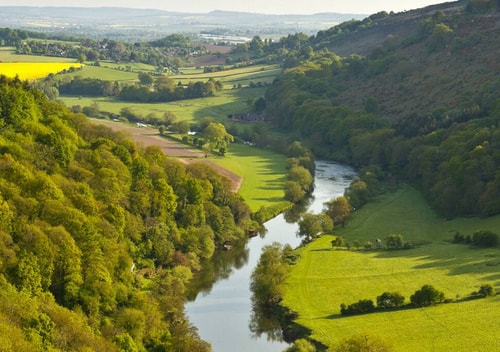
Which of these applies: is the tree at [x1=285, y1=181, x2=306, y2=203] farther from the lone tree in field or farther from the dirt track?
the lone tree in field

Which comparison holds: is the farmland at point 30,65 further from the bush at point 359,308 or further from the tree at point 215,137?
the bush at point 359,308

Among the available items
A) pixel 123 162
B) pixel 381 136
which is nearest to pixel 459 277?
pixel 123 162

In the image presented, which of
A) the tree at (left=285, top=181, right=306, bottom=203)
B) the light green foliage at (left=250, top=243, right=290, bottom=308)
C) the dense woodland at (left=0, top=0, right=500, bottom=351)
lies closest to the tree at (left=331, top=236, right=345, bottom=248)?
the light green foliage at (left=250, top=243, right=290, bottom=308)

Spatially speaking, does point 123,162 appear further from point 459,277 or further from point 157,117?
point 157,117

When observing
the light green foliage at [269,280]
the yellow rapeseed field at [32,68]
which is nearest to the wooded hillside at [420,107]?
the light green foliage at [269,280]

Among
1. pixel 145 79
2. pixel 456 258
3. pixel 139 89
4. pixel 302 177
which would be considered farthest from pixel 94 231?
pixel 145 79

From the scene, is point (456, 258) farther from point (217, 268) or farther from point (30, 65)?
point (30, 65)
